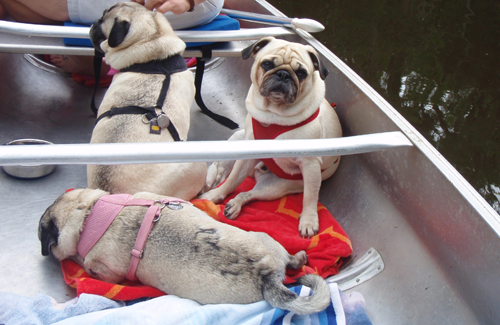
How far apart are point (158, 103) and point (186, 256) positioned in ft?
3.75

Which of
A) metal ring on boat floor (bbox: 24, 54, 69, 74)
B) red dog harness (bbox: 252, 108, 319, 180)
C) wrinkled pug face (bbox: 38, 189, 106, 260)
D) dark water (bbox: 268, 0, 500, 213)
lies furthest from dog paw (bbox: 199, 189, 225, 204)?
dark water (bbox: 268, 0, 500, 213)

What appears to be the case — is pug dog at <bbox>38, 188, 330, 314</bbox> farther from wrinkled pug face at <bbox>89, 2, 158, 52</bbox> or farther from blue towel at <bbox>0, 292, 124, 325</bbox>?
wrinkled pug face at <bbox>89, 2, 158, 52</bbox>

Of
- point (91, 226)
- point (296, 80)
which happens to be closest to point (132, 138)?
point (91, 226)

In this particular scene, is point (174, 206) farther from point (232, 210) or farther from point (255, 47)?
point (255, 47)

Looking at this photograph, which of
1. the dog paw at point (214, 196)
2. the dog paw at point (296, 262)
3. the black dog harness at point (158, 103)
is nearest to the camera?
the dog paw at point (296, 262)

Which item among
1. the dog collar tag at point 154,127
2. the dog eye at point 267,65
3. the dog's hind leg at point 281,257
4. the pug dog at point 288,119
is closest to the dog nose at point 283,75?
the pug dog at point 288,119

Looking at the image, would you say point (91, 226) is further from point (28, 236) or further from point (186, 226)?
point (28, 236)

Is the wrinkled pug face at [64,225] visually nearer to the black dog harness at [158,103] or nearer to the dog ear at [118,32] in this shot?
the black dog harness at [158,103]

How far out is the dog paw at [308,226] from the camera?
2227 millimetres

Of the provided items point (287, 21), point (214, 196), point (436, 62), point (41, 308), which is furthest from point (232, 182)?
point (436, 62)

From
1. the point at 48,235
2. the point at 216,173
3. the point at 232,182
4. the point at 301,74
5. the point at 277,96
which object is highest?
the point at 301,74

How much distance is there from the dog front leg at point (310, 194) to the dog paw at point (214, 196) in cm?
61

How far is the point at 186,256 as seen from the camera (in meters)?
1.57

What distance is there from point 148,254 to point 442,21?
6.49m
